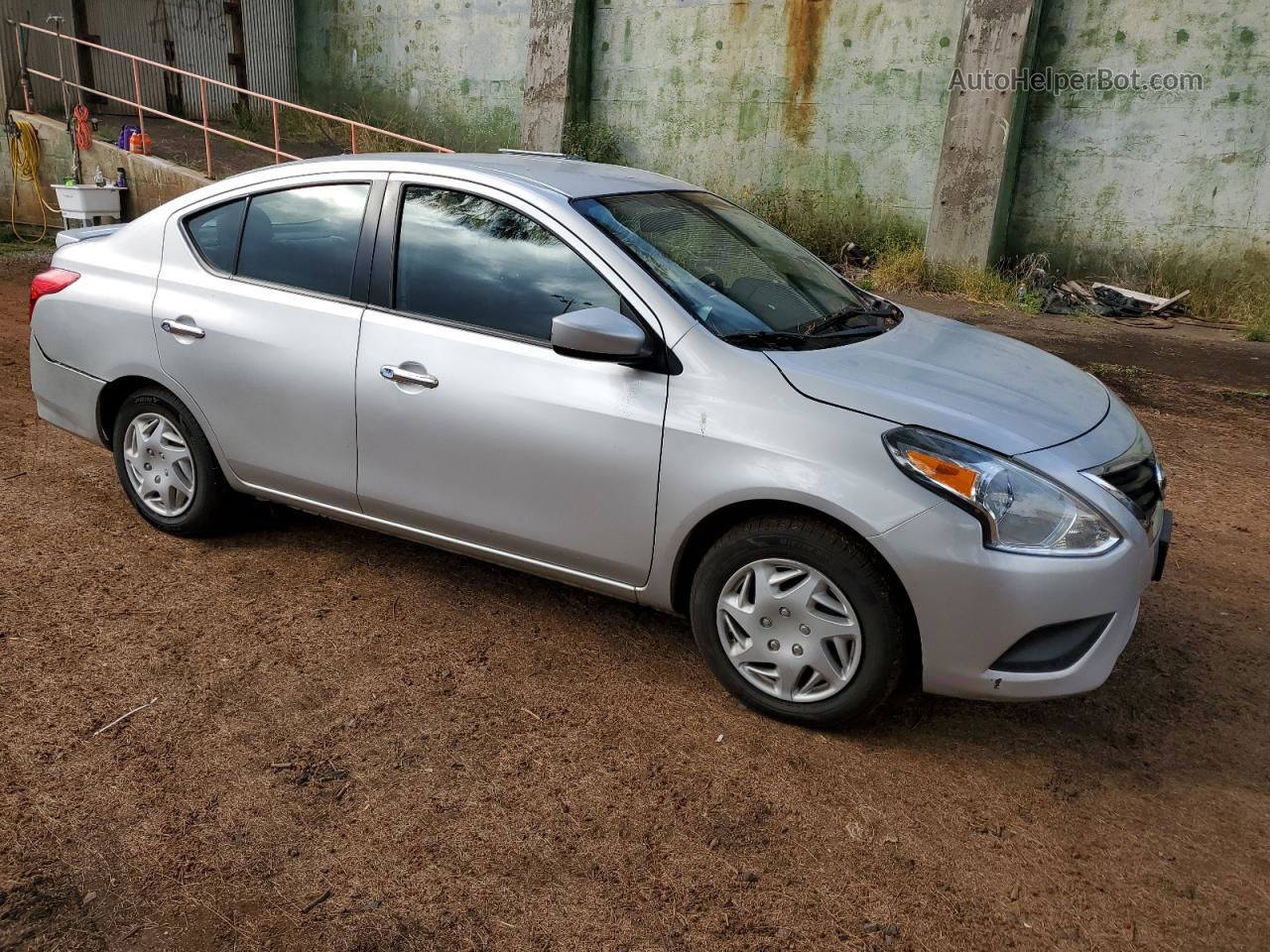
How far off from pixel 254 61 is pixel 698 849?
17.8 meters

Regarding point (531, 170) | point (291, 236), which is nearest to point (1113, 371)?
point (531, 170)

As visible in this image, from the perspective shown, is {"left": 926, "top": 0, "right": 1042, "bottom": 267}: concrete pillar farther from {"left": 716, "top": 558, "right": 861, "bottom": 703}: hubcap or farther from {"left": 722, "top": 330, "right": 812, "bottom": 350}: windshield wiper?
{"left": 716, "top": 558, "right": 861, "bottom": 703}: hubcap

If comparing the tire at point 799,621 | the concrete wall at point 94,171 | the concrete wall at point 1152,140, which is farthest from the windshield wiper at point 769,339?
the concrete wall at point 94,171

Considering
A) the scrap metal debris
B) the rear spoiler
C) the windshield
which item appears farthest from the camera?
the scrap metal debris

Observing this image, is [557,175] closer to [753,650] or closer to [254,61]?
[753,650]

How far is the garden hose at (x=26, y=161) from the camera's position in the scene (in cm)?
1377

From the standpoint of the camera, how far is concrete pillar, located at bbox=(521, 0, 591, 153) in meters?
14.2

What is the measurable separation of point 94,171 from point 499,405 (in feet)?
41.1

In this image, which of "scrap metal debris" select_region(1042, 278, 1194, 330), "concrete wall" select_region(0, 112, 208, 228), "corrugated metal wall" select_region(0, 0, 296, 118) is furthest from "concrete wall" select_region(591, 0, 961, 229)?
"corrugated metal wall" select_region(0, 0, 296, 118)

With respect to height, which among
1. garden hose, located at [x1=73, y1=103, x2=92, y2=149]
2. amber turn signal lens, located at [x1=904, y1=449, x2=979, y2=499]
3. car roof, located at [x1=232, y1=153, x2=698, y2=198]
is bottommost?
garden hose, located at [x1=73, y1=103, x2=92, y2=149]

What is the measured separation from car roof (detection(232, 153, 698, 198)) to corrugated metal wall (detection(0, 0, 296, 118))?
12710mm

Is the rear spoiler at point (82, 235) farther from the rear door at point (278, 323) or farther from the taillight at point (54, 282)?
the rear door at point (278, 323)

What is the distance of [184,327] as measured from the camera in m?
4.23

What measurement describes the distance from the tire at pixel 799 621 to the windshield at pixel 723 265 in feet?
2.43
